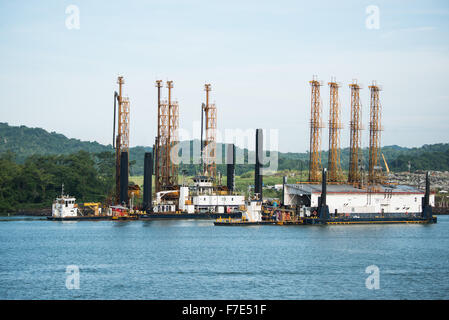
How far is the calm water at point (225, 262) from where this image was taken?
44.3 metres

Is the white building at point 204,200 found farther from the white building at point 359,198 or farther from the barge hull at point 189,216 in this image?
the white building at point 359,198

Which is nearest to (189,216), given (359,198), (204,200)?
(204,200)

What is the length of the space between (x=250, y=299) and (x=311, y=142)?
64397 millimetres

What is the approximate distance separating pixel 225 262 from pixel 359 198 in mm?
44641

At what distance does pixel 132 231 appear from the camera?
8481 cm

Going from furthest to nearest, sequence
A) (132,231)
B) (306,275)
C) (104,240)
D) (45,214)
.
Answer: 1. (45,214)
2. (132,231)
3. (104,240)
4. (306,275)

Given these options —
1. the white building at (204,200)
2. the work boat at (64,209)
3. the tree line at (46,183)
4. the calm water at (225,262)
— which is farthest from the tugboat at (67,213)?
the tree line at (46,183)

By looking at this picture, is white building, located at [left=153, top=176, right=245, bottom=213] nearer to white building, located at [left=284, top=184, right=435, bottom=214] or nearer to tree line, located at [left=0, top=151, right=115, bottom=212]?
white building, located at [left=284, top=184, right=435, bottom=214]

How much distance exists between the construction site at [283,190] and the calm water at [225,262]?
21.8 ft

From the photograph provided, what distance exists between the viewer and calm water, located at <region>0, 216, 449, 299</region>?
44.3 m
